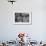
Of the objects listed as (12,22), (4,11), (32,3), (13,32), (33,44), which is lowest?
(33,44)

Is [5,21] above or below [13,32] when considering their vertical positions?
above

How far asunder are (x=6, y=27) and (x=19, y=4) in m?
0.93

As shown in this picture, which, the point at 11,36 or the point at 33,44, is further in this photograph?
the point at 11,36

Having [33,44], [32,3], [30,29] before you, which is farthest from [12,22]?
[33,44]

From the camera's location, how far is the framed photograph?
459 cm

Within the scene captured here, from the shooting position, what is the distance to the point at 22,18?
462 centimetres

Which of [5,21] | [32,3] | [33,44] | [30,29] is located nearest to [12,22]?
[5,21]

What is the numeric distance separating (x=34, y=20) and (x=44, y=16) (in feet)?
1.27

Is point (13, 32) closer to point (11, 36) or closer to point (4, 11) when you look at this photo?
point (11, 36)

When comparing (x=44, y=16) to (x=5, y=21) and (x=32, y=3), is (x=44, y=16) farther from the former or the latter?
(x=5, y=21)

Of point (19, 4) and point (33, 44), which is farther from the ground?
point (19, 4)

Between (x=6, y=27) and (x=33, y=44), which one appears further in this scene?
(x=6, y=27)

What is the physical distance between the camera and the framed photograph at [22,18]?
4.59 m

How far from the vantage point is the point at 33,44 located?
3.68 metres
